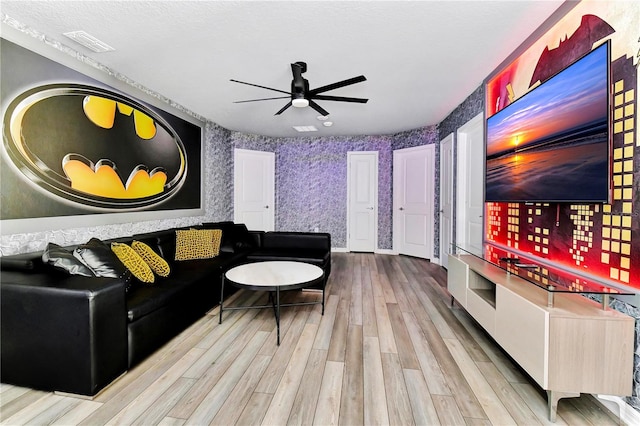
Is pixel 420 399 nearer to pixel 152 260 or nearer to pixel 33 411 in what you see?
pixel 33 411

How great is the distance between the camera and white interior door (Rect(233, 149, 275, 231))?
5.69 m

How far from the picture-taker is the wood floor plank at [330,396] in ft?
4.88

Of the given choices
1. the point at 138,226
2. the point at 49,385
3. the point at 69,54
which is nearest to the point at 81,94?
the point at 69,54

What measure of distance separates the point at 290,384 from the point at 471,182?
3350 millimetres

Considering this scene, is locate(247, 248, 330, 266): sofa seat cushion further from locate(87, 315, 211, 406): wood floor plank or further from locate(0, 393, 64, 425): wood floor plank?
locate(0, 393, 64, 425): wood floor plank

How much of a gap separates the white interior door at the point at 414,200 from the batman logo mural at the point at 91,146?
4.07 m

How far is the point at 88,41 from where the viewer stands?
94.3 inches

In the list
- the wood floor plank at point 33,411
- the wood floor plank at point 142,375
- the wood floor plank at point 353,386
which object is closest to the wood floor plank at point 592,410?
the wood floor plank at point 353,386

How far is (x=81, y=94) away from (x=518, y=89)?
3902 mm

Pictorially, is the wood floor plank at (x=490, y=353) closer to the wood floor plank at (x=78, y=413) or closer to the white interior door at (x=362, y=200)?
the wood floor plank at (x=78, y=413)

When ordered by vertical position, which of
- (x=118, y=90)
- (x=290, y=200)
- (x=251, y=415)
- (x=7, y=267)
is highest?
(x=118, y=90)

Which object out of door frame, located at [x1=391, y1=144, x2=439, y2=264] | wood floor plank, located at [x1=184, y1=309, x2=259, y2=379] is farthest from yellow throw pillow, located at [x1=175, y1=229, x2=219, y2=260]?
door frame, located at [x1=391, y1=144, x2=439, y2=264]

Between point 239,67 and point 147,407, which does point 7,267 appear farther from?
point 239,67

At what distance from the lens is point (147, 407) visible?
61.7 inches
